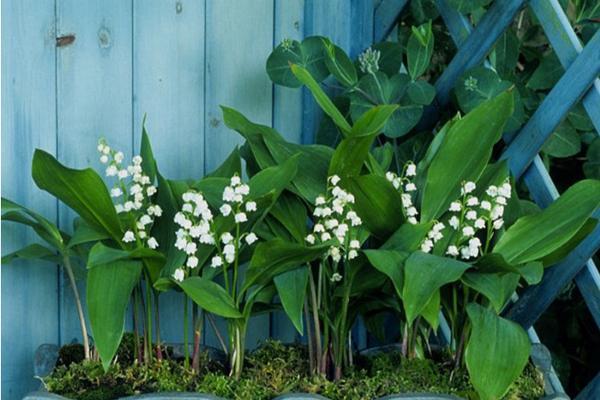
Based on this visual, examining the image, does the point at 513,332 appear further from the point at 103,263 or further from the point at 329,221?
the point at 103,263

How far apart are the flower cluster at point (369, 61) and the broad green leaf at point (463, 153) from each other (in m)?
0.30

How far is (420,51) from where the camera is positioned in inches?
92.9

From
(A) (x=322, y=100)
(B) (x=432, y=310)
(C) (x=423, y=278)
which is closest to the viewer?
(C) (x=423, y=278)

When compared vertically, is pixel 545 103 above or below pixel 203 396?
above

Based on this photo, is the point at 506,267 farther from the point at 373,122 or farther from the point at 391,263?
the point at 373,122

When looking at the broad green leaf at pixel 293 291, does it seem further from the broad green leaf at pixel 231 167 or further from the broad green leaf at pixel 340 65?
the broad green leaf at pixel 340 65

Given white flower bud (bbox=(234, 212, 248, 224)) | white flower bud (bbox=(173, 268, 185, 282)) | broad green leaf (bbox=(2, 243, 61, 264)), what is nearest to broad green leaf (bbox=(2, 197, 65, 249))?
broad green leaf (bbox=(2, 243, 61, 264))

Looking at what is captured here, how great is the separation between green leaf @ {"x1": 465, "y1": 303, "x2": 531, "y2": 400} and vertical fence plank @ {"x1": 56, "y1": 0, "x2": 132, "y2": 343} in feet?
2.58

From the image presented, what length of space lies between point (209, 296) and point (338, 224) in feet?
0.81

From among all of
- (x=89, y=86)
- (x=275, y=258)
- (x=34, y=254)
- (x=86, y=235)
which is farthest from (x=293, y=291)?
(x=89, y=86)

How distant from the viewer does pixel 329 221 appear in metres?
2.05

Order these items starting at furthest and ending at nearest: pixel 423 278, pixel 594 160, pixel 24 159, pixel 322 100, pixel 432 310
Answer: pixel 594 160
pixel 24 159
pixel 322 100
pixel 432 310
pixel 423 278

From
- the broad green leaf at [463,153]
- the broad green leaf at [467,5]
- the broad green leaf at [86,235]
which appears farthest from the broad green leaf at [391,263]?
the broad green leaf at [467,5]

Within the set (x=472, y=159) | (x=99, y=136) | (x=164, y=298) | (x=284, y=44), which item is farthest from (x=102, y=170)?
(x=472, y=159)
